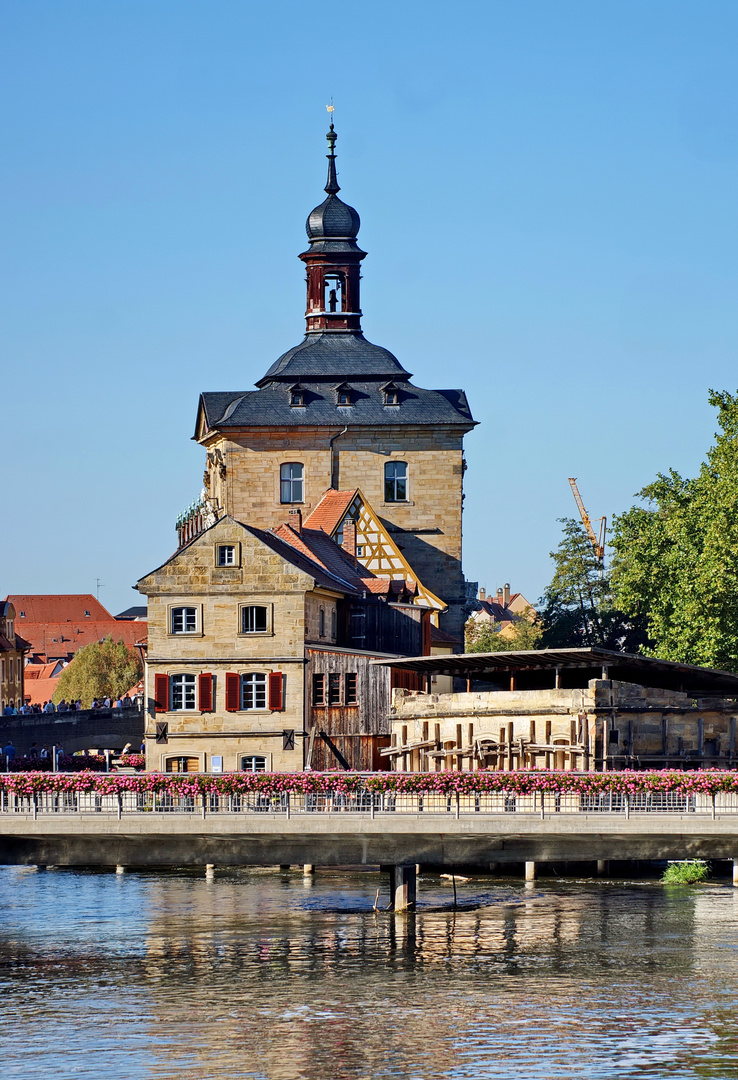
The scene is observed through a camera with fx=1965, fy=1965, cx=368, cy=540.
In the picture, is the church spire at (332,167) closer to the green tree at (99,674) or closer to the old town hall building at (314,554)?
the old town hall building at (314,554)

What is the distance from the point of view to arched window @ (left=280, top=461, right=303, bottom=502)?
352ft

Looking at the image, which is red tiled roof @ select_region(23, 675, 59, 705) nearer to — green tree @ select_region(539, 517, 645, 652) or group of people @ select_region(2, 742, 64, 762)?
green tree @ select_region(539, 517, 645, 652)

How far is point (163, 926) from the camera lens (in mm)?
52969

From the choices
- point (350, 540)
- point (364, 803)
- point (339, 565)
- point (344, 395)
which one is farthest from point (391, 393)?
point (364, 803)

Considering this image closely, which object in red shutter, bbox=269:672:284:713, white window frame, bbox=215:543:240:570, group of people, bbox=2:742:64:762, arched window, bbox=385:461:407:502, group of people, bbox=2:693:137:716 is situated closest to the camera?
red shutter, bbox=269:672:284:713

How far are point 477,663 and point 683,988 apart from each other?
95.3 feet

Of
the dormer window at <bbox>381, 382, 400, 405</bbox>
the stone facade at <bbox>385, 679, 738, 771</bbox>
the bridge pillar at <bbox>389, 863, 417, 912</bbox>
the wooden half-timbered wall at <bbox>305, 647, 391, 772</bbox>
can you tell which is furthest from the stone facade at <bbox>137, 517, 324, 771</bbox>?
the dormer window at <bbox>381, 382, 400, 405</bbox>

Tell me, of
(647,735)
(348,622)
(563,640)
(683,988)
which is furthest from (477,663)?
(563,640)

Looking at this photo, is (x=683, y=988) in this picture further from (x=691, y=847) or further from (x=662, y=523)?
(x=662, y=523)

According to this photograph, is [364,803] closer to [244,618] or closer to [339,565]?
[244,618]

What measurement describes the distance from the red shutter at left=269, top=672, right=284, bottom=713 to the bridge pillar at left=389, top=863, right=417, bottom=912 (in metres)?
21.5

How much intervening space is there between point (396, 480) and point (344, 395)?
565cm

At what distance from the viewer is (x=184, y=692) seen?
76375 mm

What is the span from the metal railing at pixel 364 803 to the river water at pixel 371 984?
321 cm
